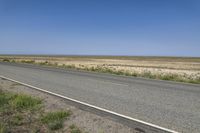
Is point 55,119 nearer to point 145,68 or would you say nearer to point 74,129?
point 74,129

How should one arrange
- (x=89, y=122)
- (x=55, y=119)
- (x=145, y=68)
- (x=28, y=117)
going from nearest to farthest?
(x=89, y=122) → (x=55, y=119) → (x=28, y=117) → (x=145, y=68)

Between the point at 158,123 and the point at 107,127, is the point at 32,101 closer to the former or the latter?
the point at 107,127

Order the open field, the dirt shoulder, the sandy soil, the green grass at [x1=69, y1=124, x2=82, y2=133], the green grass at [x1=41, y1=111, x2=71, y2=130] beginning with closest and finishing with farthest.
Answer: the green grass at [x1=69, y1=124, x2=82, y2=133], the dirt shoulder, the green grass at [x1=41, y1=111, x2=71, y2=130], the open field, the sandy soil

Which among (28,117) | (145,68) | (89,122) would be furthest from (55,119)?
(145,68)

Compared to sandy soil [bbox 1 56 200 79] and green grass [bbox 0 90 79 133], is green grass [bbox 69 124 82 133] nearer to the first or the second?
green grass [bbox 0 90 79 133]

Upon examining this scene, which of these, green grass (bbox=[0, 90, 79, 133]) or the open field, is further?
the open field

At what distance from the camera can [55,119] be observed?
5.76 m

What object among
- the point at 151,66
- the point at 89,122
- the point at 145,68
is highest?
the point at 89,122

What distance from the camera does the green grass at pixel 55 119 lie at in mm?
5212

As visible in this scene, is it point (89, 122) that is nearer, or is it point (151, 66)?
point (89, 122)

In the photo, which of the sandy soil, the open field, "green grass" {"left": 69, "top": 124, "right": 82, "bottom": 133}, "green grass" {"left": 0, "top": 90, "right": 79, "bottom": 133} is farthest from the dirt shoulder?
the sandy soil

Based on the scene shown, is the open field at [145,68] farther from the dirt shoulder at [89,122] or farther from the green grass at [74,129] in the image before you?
the green grass at [74,129]

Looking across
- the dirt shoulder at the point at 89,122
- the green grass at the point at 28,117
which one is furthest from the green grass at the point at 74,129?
the green grass at the point at 28,117

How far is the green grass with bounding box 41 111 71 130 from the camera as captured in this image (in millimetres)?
5212
